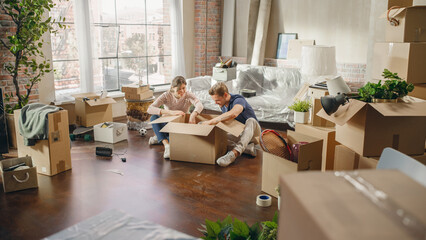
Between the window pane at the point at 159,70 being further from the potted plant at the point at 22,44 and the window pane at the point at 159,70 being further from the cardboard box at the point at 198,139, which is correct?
the cardboard box at the point at 198,139

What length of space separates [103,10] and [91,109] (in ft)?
5.85

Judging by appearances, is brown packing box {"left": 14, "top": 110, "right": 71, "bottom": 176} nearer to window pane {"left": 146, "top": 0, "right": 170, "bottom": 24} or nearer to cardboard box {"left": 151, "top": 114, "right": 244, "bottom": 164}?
cardboard box {"left": 151, "top": 114, "right": 244, "bottom": 164}

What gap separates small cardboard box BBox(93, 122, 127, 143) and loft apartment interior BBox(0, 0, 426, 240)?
0.06 ft

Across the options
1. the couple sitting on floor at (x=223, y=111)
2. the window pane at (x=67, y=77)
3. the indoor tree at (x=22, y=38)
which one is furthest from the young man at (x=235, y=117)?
the window pane at (x=67, y=77)

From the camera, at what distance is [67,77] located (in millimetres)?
5879

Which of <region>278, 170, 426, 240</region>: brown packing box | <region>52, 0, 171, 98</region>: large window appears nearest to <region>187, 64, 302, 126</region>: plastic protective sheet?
<region>52, 0, 171, 98</region>: large window

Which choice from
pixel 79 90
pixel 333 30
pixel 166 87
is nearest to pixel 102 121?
pixel 79 90

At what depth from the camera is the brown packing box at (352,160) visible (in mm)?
2621

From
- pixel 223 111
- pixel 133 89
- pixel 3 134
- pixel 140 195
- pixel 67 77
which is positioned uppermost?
pixel 67 77

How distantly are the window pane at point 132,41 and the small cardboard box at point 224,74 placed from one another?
4.43 ft

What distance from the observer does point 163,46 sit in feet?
23.4

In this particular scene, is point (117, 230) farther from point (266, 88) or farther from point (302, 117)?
point (266, 88)

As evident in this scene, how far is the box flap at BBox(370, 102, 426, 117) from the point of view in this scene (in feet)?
7.80

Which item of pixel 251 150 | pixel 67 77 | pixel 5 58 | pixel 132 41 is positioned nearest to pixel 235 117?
pixel 251 150
